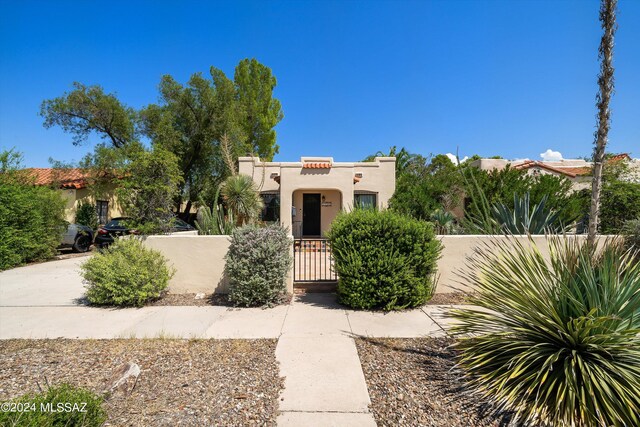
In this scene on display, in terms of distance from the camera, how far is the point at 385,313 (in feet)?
18.0

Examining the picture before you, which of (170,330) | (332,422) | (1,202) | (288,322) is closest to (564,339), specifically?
(332,422)

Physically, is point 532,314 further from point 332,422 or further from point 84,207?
point 84,207

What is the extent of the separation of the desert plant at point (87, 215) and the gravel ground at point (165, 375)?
15.1m

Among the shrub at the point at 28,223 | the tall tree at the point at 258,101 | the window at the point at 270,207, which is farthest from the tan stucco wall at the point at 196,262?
the tall tree at the point at 258,101

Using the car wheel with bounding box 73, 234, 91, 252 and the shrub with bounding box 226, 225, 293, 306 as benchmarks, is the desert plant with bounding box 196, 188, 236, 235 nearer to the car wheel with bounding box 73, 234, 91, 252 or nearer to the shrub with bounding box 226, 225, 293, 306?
the shrub with bounding box 226, 225, 293, 306

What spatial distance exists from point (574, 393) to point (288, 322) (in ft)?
12.5

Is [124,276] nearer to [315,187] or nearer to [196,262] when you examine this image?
[196,262]

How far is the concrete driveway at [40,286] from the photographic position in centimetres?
635

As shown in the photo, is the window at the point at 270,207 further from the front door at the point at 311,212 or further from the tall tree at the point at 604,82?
the tall tree at the point at 604,82

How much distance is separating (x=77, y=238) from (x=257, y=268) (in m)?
13.6

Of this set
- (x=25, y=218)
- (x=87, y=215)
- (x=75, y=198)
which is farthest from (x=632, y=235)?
(x=75, y=198)

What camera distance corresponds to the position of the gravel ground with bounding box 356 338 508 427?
2.70m

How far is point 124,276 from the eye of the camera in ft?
19.2

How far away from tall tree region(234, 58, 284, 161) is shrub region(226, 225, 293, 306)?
20288mm
